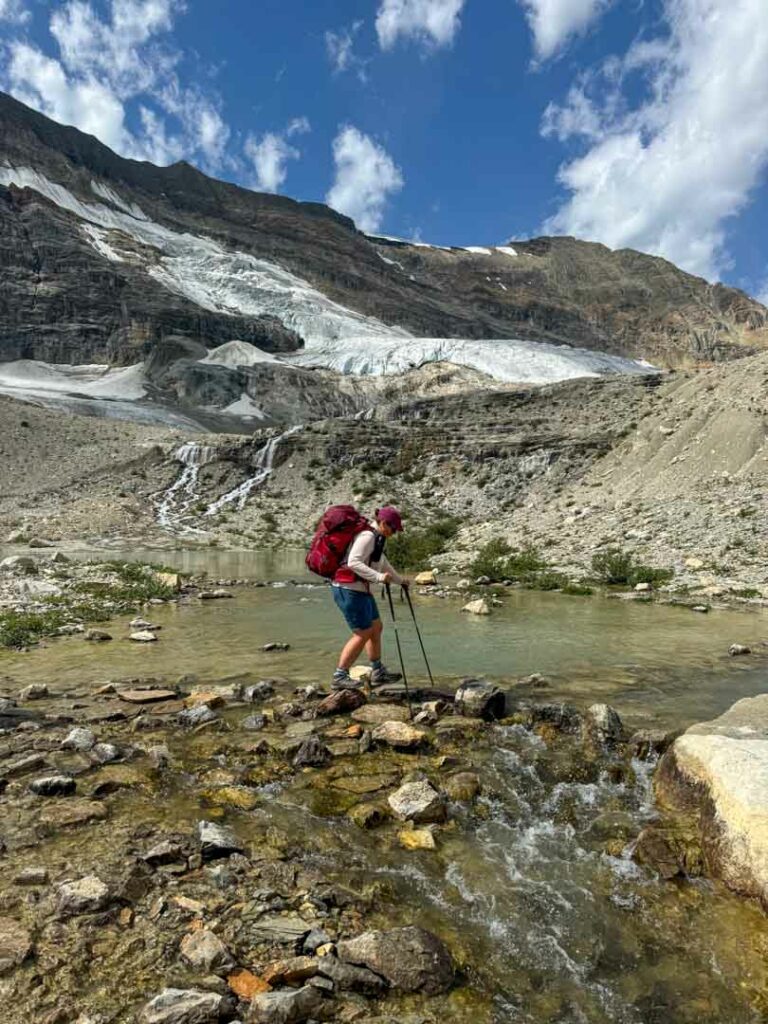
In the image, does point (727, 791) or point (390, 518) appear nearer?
point (727, 791)

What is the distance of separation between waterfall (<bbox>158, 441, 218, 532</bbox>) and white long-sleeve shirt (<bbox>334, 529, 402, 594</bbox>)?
35.3 m

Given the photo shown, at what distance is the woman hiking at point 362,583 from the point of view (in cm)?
791

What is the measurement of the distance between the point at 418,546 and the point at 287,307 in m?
143

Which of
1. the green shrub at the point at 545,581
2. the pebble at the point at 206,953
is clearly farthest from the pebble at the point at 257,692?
the green shrub at the point at 545,581

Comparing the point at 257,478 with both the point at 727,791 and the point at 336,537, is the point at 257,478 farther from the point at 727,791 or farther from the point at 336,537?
the point at 727,791

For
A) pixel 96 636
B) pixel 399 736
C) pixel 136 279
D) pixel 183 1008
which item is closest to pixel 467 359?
pixel 136 279

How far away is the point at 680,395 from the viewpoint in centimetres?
4172

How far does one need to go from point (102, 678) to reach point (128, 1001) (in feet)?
21.7

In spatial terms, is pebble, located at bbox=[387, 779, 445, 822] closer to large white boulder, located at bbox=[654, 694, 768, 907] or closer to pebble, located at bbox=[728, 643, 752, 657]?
large white boulder, located at bbox=[654, 694, 768, 907]

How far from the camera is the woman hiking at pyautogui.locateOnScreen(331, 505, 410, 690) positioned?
26.0 feet

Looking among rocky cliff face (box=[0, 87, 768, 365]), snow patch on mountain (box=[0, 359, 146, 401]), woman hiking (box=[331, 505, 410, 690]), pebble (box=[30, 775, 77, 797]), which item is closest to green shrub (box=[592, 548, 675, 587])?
woman hiking (box=[331, 505, 410, 690])

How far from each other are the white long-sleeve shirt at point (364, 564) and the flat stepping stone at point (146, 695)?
2.44m

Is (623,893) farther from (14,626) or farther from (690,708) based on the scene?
(14,626)

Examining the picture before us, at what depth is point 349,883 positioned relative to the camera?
4.04 m
